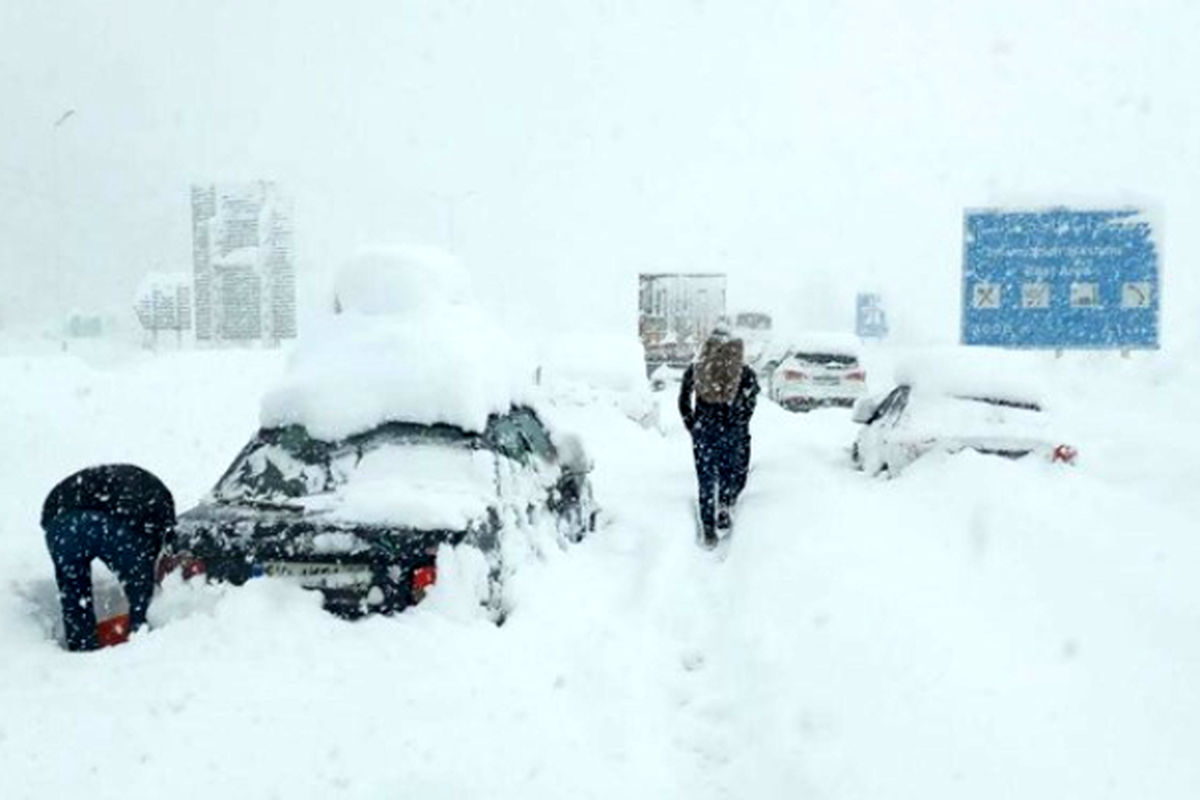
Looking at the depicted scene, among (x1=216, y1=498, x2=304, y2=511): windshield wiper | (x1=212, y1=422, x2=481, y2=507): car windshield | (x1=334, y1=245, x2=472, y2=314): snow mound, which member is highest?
(x1=334, y1=245, x2=472, y2=314): snow mound

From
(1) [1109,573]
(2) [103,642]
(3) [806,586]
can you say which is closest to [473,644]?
(2) [103,642]

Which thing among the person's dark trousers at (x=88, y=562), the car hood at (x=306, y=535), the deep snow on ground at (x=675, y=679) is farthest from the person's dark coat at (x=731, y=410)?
the person's dark trousers at (x=88, y=562)

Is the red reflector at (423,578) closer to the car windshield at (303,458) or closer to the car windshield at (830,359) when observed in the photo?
the car windshield at (303,458)

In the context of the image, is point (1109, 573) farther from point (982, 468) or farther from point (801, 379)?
point (801, 379)

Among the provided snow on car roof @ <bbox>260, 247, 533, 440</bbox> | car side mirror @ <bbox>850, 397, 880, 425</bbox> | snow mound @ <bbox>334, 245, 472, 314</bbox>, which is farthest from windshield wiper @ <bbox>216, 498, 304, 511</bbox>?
car side mirror @ <bbox>850, 397, 880, 425</bbox>

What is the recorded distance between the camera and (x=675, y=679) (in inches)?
239

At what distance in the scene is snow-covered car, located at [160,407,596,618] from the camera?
18.7 feet

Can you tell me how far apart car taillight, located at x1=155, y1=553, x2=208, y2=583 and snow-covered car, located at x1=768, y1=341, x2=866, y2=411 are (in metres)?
20.5

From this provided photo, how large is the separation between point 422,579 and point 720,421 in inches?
201

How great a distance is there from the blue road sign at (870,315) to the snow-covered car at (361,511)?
157 ft

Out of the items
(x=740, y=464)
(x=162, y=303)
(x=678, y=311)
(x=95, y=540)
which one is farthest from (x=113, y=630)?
(x=162, y=303)

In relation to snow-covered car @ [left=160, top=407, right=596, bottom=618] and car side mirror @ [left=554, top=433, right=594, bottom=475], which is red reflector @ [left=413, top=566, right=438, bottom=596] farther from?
car side mirror @ [left=554, top=433, right=594, bottom=475]

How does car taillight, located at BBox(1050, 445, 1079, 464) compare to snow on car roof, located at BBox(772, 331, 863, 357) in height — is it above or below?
below

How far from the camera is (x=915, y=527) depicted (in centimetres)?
992
